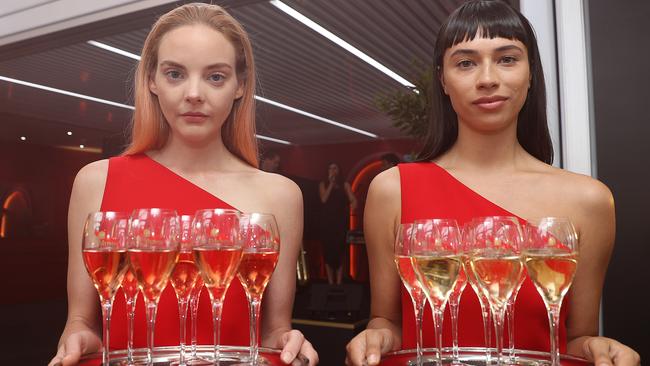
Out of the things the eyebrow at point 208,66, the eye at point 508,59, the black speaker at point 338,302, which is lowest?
the black speaker at point 338,302

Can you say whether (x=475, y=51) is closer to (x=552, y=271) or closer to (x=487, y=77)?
(x=487, y=77)

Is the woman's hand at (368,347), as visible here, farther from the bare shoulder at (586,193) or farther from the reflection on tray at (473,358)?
the bare shoulder at (586,193)

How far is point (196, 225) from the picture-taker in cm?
117

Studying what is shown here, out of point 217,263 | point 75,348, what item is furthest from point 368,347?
point 75,348

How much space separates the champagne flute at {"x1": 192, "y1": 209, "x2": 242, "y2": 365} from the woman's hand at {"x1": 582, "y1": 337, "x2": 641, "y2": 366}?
2.41 feet

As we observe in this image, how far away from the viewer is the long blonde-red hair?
178cm

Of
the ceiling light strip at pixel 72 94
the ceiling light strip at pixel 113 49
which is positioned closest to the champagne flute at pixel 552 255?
the ceiling light strip at pixel 72 94

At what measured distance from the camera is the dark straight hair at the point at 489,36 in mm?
1634

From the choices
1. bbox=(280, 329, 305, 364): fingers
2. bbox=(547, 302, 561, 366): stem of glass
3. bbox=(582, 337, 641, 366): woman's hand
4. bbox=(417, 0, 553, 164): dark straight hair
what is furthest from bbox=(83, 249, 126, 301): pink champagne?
bbox=(417, 0, 553, 164): dark straight hair

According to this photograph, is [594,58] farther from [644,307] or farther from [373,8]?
[373,8]

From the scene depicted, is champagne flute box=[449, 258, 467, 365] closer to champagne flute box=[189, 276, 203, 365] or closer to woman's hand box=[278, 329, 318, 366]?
woman's hand box=[278, 329, 318, 366]

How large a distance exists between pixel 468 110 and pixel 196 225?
0.86 meters

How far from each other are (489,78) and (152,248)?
0.98 metres

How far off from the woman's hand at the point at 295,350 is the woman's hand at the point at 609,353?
57cm
